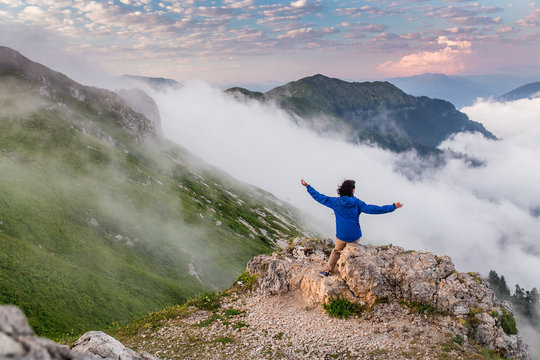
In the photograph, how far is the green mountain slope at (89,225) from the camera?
5625cm

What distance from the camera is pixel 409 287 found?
2050 cm

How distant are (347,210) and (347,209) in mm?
81

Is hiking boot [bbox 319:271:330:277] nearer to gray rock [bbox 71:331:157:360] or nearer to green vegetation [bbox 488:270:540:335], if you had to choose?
gray rock [bbox 71:331:157:360]

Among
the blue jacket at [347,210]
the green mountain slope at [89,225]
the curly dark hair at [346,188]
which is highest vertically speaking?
the curly dark hair at [346,188]

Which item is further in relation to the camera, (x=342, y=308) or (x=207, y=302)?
(x=207, y=302)

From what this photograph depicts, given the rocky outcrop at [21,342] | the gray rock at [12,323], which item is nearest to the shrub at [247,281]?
the rocky outcrop at [21,342]

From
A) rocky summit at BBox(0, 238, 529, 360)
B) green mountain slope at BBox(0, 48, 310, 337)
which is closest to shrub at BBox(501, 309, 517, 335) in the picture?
rocky summit at BBox(0, 238, 529, 360)

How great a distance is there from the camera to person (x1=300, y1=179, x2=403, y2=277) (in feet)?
61.3

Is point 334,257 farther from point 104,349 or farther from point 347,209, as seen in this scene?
point 104,349

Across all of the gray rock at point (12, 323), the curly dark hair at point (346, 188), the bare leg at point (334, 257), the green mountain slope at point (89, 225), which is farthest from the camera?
the green mountain slope at point (89, 225)

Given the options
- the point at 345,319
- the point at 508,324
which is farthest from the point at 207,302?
the point at 508,324

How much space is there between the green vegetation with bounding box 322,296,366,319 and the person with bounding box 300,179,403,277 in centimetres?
318

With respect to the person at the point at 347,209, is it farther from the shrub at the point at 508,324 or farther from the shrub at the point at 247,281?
the shrub at the point at 508,324

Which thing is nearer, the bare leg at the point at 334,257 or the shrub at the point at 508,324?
the shrub at the point at 508,324
